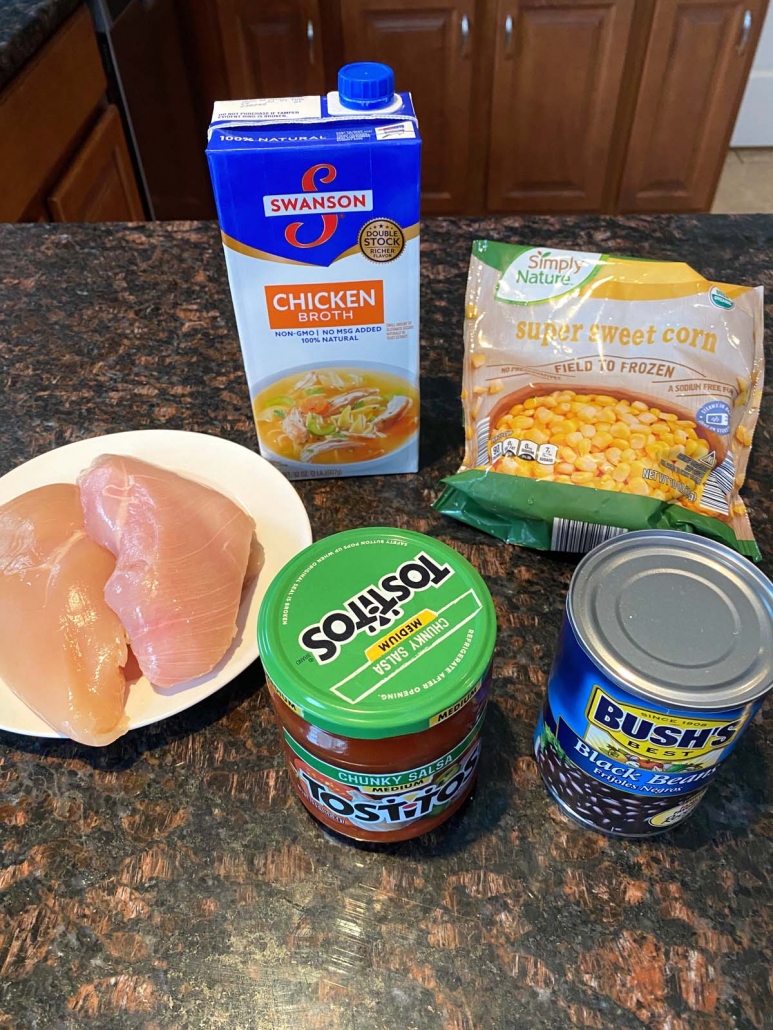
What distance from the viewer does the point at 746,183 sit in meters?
3.00

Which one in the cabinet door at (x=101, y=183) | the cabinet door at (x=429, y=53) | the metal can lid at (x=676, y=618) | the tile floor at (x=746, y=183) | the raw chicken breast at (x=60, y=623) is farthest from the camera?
the tile floor at (x=746, y=183)

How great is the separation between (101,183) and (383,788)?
72.6 inches

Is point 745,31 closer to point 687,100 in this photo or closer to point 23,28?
point 687,100

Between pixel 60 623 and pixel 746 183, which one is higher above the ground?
pixel 60 623

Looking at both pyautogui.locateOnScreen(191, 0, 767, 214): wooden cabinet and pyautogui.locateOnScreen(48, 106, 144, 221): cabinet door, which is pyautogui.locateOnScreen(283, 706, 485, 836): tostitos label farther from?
pyautogui.locateOnScreen(191, 0, 767, 214): wooden cabinet

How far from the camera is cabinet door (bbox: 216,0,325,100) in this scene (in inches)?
83.8

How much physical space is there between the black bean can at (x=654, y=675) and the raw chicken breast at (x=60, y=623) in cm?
33

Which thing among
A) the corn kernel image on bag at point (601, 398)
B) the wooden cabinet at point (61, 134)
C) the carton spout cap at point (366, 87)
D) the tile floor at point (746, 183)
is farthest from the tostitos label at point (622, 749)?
the tile floor at point (746, 183)

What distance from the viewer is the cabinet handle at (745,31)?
215 cm

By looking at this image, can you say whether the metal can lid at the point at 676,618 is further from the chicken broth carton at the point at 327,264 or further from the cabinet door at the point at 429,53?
the cabinet door at the point at 429,53

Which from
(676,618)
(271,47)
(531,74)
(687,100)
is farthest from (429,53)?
(676,618)

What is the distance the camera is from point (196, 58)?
224 centimetres

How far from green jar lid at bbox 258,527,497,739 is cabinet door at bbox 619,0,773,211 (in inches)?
89.5

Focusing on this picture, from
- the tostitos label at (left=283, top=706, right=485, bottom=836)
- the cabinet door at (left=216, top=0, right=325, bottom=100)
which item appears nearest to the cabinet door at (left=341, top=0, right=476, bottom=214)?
the cabinet door at (left=216, top=0, right=325, bottom=100)
